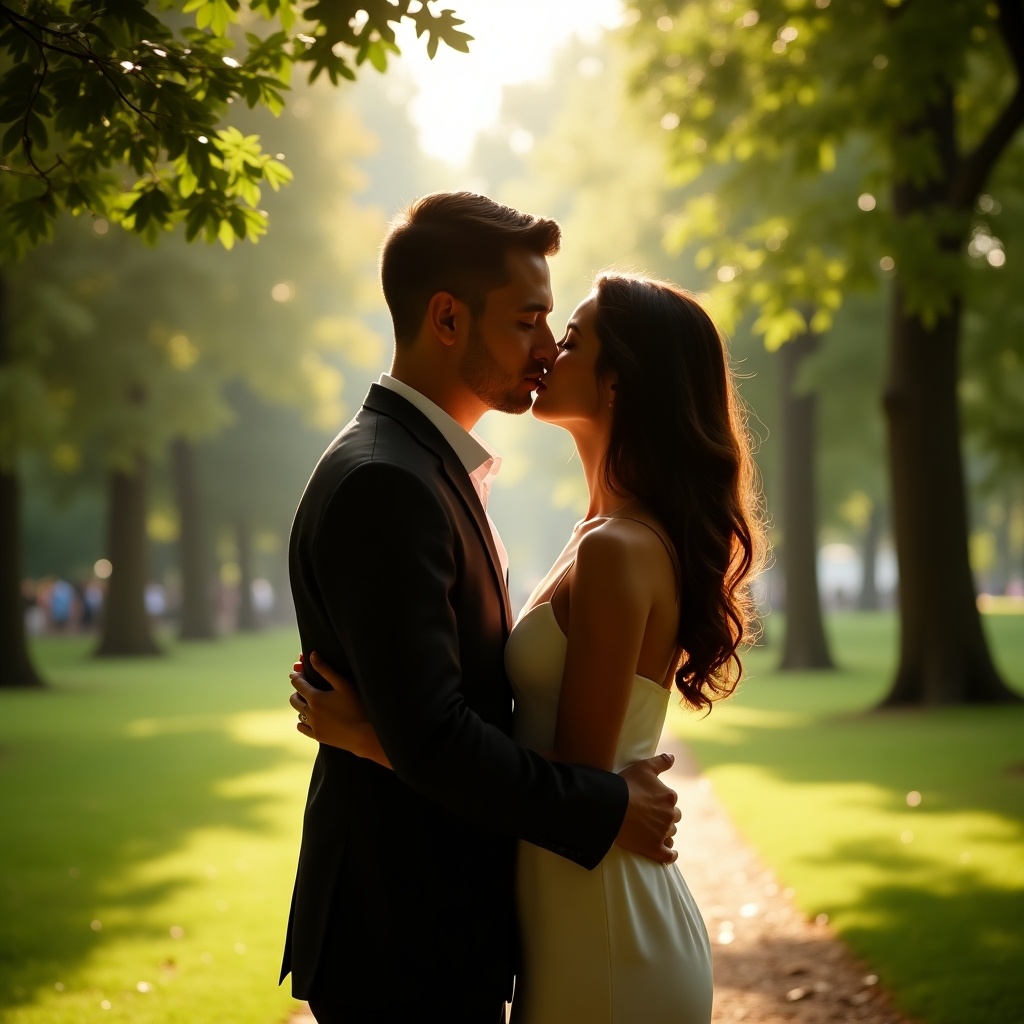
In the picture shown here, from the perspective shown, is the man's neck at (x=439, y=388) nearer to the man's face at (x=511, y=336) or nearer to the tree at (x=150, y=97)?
the man's face at (x=511, y=336)

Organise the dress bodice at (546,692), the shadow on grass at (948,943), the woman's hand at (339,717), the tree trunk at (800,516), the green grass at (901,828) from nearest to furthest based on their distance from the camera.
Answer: the woman's hand at (339,717)
the dress bodice at (546,692)
the shadow on grass at (948,943)
the green grass at (901,828)
the tree trunk at (800,516)

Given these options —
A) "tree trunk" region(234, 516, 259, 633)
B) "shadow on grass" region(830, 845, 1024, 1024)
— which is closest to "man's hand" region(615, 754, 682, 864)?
"shadow on grass" region(830, 845, 1024, 1024)

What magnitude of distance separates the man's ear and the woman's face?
437mm

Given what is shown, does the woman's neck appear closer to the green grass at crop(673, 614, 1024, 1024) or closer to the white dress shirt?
the white dress shirt

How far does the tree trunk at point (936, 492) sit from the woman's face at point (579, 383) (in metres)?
12.6

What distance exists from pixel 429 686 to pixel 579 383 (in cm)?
127

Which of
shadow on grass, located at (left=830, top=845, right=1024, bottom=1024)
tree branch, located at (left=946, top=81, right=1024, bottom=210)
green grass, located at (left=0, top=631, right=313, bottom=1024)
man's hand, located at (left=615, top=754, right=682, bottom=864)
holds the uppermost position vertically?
tree branch, located at (left=946, top=81, right=1024, bottom=210)

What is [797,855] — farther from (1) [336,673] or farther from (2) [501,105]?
(2) [501,105]

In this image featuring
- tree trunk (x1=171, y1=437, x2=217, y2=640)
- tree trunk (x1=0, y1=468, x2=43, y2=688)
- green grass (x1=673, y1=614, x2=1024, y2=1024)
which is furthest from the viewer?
tree trunk (x1=171, y1=437, x2=217, y2=640)

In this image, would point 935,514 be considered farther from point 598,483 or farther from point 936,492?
point 598,483

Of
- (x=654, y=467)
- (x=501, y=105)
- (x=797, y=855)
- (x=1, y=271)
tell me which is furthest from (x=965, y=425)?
(x=501, y=105)

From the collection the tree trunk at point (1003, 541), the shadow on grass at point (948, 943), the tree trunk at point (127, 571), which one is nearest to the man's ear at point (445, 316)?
the shadow on grass at point (948, 943)

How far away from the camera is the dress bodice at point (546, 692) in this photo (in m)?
3.19

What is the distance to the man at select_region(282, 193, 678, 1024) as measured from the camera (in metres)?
2.70
